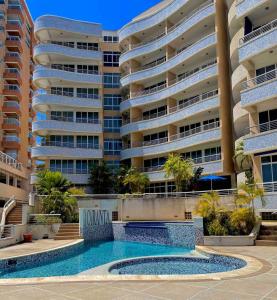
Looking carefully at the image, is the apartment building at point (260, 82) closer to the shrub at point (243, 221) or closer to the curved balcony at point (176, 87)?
the shrub at point (243, 221)

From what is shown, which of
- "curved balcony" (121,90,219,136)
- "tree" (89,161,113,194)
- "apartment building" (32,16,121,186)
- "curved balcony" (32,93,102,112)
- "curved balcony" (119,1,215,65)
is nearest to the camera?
"curved balcony" (121,90,219,136)

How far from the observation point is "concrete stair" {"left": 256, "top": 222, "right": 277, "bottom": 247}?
18.3 m

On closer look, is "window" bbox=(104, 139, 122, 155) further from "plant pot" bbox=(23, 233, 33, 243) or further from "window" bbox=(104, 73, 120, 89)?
"plant pot" bbox=(23, 233, 33, 243)

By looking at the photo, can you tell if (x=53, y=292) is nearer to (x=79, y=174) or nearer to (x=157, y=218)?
(x=157, y=218)

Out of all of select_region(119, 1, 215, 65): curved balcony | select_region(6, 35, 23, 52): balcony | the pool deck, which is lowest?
the pool deck

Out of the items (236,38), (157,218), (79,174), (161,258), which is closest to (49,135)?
(79,174)

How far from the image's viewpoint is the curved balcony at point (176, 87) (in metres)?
37.5

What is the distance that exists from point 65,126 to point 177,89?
613 inches

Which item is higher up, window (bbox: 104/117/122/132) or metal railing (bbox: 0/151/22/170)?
window (bbox: 104/117/122/132)

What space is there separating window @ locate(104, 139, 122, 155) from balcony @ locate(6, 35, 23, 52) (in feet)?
80.4

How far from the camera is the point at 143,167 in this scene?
45.1 metres

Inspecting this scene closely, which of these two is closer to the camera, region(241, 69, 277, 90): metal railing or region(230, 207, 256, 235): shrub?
region(230, 207, 256, 235): shrub

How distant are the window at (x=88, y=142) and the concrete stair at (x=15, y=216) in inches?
774

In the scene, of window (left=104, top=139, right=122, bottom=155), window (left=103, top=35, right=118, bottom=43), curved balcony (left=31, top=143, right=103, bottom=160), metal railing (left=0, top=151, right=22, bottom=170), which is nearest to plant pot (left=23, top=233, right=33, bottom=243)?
metal railing (left=0, top=151, right=22, bottom=170)
